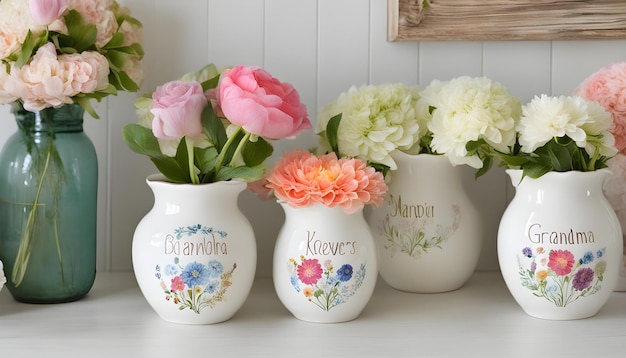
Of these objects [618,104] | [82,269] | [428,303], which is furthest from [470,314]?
[82,269]

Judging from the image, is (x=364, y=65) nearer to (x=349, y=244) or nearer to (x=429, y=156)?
(x=429, y=156)

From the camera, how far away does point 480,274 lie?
4.43ft

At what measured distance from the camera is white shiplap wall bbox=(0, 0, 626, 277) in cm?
130

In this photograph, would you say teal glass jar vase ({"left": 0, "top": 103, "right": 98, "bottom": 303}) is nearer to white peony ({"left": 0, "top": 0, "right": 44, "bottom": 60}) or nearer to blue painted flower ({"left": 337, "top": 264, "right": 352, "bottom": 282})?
white peony ({"left": 0, "top": 0, "right": 44, "bottom": 60})

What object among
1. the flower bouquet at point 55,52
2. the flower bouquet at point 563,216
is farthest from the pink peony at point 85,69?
the flower bouquet at point 563,216

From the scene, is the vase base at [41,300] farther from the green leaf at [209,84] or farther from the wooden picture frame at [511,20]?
the wooden picture frame at [511,20]

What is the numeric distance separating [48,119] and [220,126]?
232mm

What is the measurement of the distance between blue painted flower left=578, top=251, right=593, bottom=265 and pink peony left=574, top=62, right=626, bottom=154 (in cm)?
20

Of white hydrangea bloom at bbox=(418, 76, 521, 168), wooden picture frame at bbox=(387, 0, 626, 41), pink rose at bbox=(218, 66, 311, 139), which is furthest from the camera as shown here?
wooden picture frame at bbox=(387, 0, 626, 41)

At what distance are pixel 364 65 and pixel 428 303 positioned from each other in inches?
15.2

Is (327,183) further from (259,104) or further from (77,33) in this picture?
(77,33)

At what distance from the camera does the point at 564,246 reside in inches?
41.3

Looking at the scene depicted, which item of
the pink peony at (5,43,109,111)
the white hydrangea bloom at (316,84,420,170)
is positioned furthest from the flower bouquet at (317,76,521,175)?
the pink peony at (5,43,109,111)

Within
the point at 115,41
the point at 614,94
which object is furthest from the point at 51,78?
the point at 614,94
